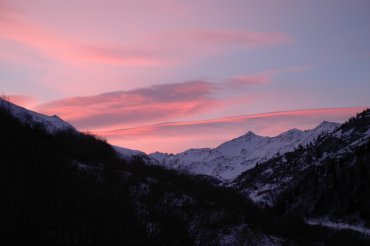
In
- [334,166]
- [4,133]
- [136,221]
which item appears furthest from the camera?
[334,166]

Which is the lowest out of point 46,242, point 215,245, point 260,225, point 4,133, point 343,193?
point 343,193

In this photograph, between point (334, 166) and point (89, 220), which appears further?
point (334, 166)

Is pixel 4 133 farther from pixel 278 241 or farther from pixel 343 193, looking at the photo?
pixel 343 193

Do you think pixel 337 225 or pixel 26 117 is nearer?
pixel 26 117

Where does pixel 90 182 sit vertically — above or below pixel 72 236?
above

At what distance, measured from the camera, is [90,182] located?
21766mm

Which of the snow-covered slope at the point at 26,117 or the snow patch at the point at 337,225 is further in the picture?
the snow patch at the point at 337,225

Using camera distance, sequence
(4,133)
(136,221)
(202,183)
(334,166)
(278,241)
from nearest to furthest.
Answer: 1. (136,221)
2. (4,133)
3. (278,241)
4. (202,183)
5. (334,166)

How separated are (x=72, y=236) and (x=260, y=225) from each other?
132 ft

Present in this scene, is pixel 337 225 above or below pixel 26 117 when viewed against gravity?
below

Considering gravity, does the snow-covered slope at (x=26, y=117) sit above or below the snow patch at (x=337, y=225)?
above

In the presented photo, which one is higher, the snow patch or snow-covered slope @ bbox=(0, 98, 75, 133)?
snow-covered slope @ bbox=(0, 98, 75, 133)

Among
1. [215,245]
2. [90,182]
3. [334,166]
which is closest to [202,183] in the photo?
[215,245]

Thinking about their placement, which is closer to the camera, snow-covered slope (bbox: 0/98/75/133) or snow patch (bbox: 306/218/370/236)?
snow-covered slope (bbox: 0/98/75/133)
